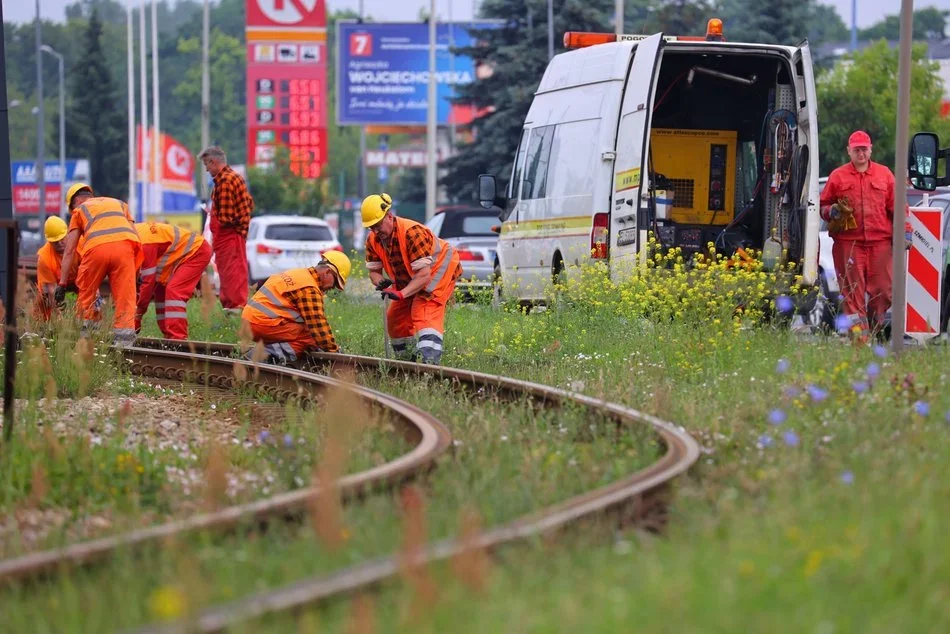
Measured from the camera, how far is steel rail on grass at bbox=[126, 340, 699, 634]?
12.6 feet

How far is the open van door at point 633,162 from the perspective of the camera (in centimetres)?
1270

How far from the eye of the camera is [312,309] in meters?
11.6

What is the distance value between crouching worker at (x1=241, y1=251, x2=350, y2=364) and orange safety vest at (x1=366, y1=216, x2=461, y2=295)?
26 cm

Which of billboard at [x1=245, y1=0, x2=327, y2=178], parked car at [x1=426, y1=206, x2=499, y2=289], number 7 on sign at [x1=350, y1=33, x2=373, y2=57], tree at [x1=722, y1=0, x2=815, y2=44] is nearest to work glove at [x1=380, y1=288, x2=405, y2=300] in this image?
parked car at [x1=426, y1=206, x2=499, y2=289]

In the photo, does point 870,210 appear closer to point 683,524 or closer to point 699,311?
point 699,311

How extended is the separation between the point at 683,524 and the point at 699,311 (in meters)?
6.62

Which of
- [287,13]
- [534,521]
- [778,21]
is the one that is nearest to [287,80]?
[287,13]

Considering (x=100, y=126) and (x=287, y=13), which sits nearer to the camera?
(x=287, y=13)

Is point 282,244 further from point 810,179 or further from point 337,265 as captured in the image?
point 337,265

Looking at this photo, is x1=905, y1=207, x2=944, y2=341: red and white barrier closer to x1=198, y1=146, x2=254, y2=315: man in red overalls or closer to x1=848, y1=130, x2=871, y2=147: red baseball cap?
x1=848, y1=130, x2=871, y2=147: red baseball cap

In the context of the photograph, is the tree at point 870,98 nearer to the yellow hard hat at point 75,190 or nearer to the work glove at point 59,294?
the yellow hard hat at point 75,190

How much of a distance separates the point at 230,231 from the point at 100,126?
3467 inches

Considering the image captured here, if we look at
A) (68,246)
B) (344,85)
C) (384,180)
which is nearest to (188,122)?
(384,180)

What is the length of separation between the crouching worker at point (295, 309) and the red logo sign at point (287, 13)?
53.9 m
